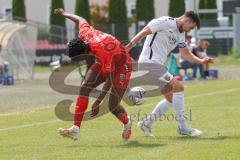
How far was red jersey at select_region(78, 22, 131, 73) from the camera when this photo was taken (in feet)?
38.6

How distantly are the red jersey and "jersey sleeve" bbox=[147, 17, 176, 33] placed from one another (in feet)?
1.87

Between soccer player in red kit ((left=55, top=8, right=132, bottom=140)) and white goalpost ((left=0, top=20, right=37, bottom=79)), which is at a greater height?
soccer player in red kit ((left=55, top=8, right=132, bottom=140))

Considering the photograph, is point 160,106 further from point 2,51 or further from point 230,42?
point 230,42

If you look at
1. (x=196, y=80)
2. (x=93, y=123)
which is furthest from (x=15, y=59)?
(x=93, y=123)

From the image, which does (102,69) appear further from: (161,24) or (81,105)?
(161,24)

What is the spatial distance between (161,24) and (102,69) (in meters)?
1.19

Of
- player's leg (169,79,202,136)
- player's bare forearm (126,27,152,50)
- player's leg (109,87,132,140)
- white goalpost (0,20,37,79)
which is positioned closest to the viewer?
player's bare forearm (126,27,152,50)

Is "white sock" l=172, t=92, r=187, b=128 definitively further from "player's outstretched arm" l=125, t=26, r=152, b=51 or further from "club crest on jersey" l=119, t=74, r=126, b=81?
"player's outstretched arm" l=125, t=26, r=152, b=51

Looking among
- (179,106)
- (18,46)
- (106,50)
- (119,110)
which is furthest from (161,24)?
(18,46)

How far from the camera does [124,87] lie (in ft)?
40.0

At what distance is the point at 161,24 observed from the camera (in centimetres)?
1216

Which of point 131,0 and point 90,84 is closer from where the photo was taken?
point 90,84

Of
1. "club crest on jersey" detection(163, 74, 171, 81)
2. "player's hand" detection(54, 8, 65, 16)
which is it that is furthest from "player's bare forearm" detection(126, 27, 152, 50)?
"player's hand" detection(54, 8, 65, 16)

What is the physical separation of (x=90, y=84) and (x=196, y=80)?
20.1 meters
